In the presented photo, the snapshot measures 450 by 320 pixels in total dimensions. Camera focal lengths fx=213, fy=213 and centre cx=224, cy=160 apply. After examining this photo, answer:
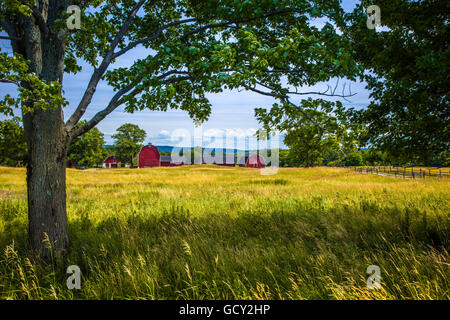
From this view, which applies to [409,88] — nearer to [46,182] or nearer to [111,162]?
[46,182]

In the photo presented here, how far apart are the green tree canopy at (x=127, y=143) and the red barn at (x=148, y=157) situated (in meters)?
→ 8.91

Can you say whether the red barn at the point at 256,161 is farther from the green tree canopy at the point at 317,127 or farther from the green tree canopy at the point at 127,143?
the green tree canopy at the point at 317,127

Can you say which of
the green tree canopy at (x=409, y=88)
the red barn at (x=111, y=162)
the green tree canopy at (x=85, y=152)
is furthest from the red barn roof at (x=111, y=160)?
the green tree canopy at (x=409, y=88)

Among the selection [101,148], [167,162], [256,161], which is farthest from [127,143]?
[256,161]

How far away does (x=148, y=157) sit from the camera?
68500 mm

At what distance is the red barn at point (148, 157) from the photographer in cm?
6800

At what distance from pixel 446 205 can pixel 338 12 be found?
7211mm

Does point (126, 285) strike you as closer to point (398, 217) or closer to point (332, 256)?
point (332, 256)

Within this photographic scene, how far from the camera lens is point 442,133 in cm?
509

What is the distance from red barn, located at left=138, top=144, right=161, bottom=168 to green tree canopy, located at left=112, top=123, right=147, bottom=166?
8.91 meters

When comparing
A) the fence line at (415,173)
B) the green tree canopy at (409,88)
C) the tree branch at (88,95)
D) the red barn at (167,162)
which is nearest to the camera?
the tree branch at (88,95)

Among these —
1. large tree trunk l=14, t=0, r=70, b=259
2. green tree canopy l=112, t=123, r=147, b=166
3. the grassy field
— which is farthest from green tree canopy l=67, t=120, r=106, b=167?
large tree trunk l=14, t=0, r=70, b=259

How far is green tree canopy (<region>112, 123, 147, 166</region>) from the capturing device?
75562 mm

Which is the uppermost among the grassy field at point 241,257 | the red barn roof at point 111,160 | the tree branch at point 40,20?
the tree branch at point 40,20
